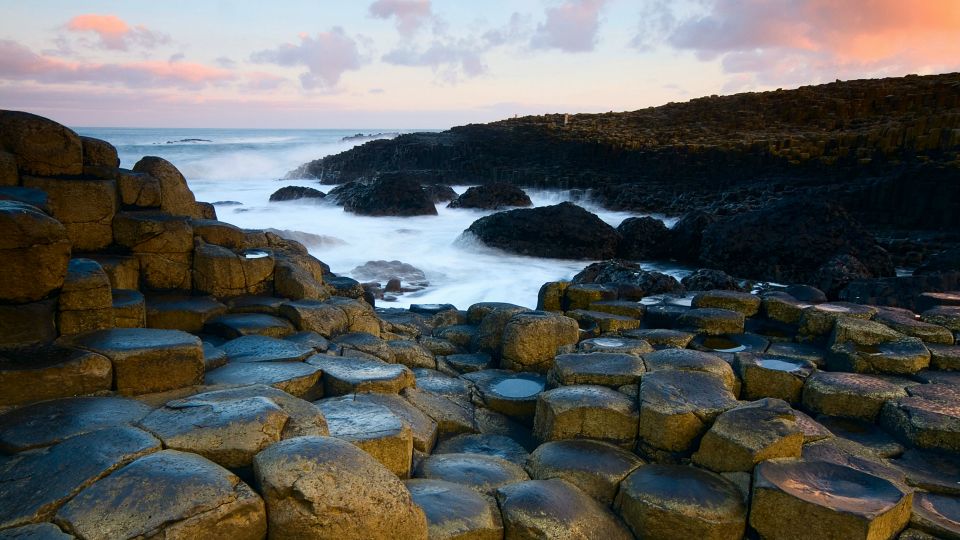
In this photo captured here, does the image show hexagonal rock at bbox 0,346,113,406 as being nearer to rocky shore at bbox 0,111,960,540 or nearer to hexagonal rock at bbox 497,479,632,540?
rocky shore at bbox 0,111,960,540

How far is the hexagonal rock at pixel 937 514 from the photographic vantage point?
3.29 metres

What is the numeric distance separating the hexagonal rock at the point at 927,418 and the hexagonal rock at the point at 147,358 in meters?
4.69

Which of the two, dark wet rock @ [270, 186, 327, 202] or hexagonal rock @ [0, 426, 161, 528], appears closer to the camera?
hexagonal rock @ [0, 426, 161, 528]

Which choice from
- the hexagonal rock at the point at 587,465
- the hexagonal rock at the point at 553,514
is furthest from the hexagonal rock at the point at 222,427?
the hexagonal rock at the point at 587,465

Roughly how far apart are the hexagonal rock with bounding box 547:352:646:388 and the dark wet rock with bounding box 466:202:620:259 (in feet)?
26.9

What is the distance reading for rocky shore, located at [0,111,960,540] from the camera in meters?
2.66

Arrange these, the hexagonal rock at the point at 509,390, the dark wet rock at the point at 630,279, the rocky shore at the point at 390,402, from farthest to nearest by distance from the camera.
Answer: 1. the dark wet rock at the point at 630,279
2. the hexagonal rock at the point at 509,390
3. the rocky shore at the point at 390,402

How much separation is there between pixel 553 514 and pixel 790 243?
9447 mm

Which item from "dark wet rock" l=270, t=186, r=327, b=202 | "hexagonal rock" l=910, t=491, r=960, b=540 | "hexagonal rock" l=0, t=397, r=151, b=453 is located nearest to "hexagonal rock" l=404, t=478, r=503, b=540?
"hexagonal rock" l=0, t=397, r=151, b=453

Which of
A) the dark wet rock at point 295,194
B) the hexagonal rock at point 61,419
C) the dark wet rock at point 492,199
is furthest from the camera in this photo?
the dark wet rock at point 295,194

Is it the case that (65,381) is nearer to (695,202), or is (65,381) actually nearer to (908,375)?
(908,375)

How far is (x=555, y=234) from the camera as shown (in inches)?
523

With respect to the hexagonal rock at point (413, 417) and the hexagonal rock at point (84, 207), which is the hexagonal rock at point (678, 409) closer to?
the hexagonal rock at point (413, 417)

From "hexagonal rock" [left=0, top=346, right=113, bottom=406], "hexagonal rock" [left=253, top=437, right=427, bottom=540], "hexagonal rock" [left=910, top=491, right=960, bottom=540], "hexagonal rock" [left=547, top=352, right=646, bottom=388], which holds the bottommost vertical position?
"hexagonal rock" [left=910, top=491, right=960, bottom=540]
